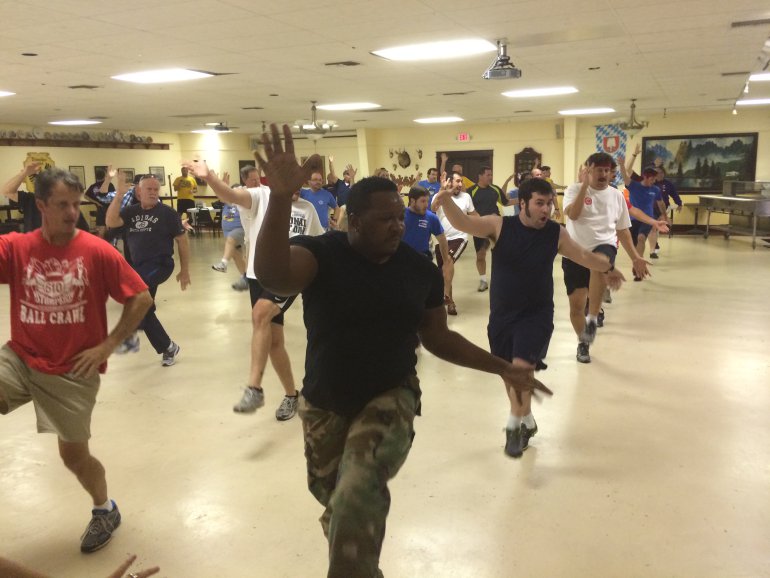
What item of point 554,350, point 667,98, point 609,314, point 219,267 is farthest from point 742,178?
point 219,267

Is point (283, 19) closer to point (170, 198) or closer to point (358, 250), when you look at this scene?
point (358, 250)

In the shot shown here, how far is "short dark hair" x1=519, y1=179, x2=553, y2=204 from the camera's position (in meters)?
3.22

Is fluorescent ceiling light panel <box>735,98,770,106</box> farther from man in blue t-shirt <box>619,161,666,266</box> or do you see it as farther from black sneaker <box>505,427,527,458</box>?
black sneaker <box>505,427,527,458</box>

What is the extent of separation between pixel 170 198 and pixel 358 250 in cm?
1823

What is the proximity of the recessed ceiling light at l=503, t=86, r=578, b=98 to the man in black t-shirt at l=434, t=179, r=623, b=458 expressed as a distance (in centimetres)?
787

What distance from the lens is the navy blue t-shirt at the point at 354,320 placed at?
5.83 feet

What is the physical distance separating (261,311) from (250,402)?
56 centimetres

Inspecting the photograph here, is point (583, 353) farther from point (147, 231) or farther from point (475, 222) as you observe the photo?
point (147, 231)

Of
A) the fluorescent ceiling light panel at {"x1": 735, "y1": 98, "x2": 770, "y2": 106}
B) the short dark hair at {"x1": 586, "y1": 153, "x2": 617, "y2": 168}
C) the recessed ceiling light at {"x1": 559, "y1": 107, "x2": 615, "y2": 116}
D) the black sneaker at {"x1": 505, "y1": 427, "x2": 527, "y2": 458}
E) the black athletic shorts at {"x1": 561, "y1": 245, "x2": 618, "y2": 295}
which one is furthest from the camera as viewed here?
the recessed ceiling light at {"x1": 559, "y1": 107, "x2": 615, "y2": 116}

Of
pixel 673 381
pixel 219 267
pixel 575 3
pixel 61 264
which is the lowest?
pixel 673 381

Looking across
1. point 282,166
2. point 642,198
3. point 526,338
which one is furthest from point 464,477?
point 642,198

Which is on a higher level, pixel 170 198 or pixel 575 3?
pixel 575 3

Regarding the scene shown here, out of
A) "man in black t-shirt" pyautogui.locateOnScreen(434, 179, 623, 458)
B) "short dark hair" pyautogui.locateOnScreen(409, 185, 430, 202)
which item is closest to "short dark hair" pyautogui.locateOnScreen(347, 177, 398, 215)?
"man in black t-shirt" pyautogui.locateOnScreen(434, 179, 623, 458)

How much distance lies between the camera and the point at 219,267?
24.0ft
